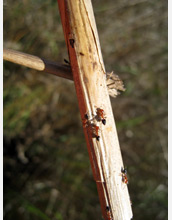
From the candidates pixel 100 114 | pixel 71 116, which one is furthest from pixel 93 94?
pixel 71 116

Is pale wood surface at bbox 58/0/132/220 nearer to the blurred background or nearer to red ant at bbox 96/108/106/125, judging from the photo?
red ant at bbox 96/108/106/125

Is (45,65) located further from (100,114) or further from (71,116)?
(71,116)

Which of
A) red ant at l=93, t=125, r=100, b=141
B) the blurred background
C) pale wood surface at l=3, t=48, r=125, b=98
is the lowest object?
red ant at l=93, t=125, r=100, b=141

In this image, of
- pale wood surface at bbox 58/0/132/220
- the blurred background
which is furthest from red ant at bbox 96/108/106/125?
the blurred background

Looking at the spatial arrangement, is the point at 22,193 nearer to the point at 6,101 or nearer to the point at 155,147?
the point at 6,101

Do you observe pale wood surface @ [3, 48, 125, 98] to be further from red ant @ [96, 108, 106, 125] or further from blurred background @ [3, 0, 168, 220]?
blurred background @ [3, 0, 168, 220]

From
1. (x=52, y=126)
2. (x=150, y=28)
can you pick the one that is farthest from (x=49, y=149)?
(x=150, y=28)

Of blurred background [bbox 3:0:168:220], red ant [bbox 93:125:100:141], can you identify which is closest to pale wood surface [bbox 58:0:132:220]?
red ant [bbox 93:125:100:141]

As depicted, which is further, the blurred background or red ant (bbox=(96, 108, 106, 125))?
the blurred background

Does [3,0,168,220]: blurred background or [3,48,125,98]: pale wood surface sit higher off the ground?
[3,0,168,220]: blurred background
